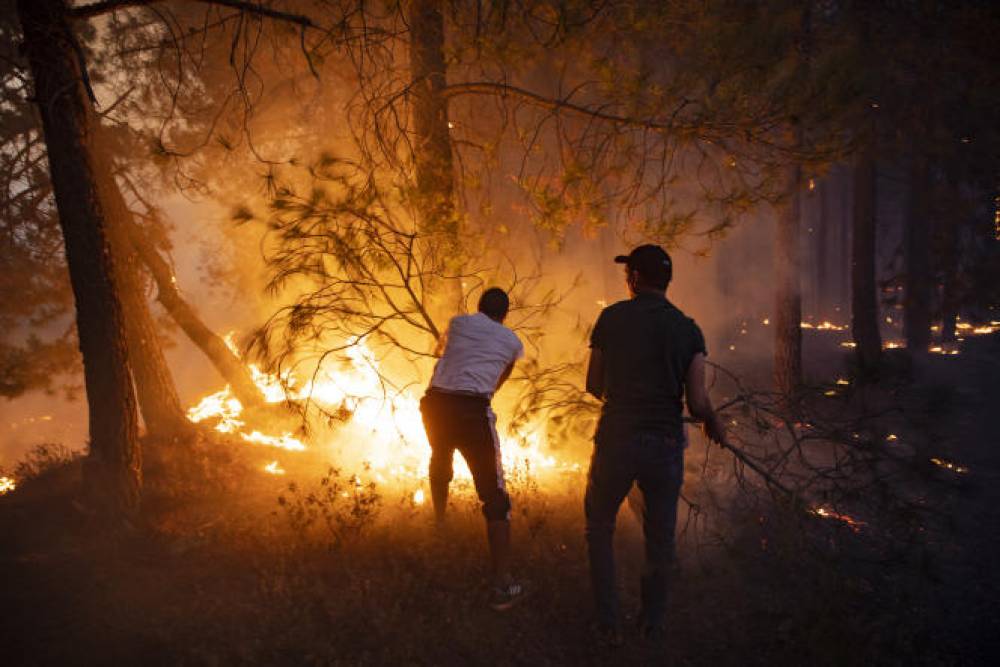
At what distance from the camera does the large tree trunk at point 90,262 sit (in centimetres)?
504

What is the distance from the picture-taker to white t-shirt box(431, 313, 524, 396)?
4.36m

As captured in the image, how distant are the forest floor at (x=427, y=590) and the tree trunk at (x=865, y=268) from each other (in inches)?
325

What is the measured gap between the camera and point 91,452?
A: 556 cm

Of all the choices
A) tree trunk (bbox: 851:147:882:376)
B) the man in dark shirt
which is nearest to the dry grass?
the man in dark shirt

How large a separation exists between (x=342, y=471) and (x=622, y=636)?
14.6ft

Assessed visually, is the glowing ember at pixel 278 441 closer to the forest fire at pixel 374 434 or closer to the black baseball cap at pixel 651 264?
the forest fire at pixel 374 434

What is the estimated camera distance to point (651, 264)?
12.0ft

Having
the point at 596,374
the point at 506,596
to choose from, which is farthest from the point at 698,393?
the point at 506,596

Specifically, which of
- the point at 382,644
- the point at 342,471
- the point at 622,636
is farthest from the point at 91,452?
the point at 622,636

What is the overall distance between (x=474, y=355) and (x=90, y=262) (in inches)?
158

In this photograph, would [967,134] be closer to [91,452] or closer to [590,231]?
[590,231]

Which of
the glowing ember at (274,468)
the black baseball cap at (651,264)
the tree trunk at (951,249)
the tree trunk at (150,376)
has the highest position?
the tree trunk at (951,249)

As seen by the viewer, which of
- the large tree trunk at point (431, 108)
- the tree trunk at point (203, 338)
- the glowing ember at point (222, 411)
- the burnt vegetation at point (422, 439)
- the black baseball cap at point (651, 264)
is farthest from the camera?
the tree trunk at point (203, 338)

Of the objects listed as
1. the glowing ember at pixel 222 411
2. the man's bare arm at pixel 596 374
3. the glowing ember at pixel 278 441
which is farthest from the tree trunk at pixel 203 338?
the man's bare arm at pixel 596 374
